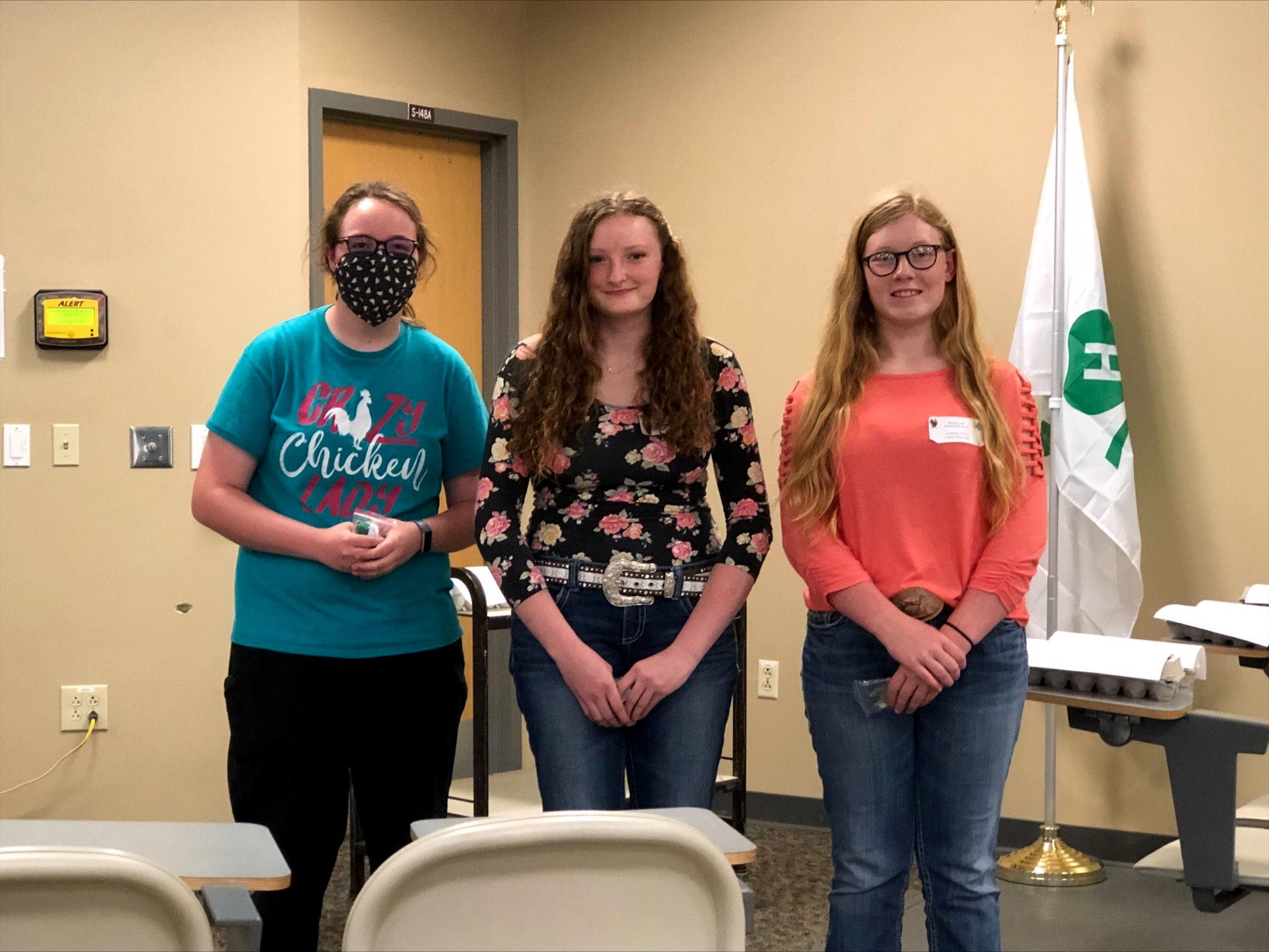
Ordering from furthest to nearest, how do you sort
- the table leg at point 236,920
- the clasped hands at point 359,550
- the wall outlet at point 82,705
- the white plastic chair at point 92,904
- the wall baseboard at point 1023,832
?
1. the wall baseboard at point 1023,832
2. the wall outlet at point 82,705
3. the clasped hands at point 359,550
4. the table leg at point 236,920
5. the white plastic chair at point 92,904

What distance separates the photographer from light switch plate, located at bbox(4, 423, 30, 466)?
3.49 metres

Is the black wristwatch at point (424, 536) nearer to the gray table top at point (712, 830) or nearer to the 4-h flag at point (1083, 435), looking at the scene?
the gray table top at point (712, 830)

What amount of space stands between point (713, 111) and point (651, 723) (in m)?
2.75

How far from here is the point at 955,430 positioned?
78.5 inches

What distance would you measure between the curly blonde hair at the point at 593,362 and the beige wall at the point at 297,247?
199cm

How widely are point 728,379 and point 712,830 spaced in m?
0.83

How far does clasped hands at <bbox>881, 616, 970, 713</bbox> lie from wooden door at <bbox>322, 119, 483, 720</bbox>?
8.05ft

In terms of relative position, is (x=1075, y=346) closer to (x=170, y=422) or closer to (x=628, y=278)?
(x=628, y=278)

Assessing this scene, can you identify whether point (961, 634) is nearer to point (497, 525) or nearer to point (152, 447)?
point (497, 525)

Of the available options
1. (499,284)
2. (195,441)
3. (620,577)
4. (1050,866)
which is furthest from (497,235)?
(620,577)

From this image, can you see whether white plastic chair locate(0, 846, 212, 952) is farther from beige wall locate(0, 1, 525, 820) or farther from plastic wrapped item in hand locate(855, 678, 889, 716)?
beige wall locate(0, 1, 525, 820)

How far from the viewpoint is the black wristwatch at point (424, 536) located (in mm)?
2104

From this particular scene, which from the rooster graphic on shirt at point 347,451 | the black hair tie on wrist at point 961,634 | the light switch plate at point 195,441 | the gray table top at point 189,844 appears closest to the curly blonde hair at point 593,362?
the rooster graphic on shirt at point 347,451

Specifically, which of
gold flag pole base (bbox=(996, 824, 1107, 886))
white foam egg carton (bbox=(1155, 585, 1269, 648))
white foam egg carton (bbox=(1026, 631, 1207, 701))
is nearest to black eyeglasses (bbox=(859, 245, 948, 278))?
white foam egg carton (bbox=(1026, 631, 1207, 701))
